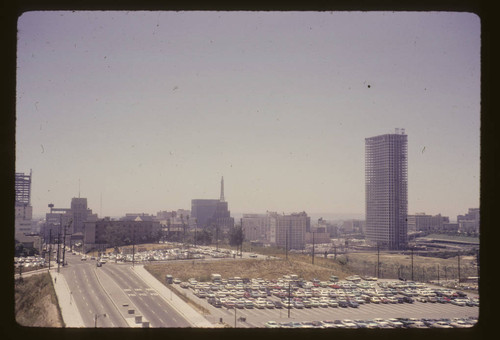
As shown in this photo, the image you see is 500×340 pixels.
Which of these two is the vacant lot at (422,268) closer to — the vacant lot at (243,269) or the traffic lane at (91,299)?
the vacant lot at (243,269)

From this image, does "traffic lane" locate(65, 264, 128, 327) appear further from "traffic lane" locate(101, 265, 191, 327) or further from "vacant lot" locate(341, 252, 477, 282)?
"vacant lot" locate(341, 252, 477, 282)

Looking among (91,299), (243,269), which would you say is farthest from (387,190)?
(91,299)

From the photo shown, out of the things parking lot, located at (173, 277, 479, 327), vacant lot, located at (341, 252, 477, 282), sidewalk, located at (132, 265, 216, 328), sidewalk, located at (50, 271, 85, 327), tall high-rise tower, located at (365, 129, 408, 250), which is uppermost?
tall high-rise tower, located at (365, 129, 408, 250)

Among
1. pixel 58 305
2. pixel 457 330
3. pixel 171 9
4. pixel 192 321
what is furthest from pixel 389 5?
pixel 58 305

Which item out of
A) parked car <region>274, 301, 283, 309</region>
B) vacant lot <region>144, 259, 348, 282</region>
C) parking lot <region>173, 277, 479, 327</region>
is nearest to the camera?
parking lot <region>173, 277, 479, 327</region>

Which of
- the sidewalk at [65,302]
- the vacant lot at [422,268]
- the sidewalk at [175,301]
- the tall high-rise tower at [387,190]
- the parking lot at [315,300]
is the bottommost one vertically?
the vacant lot at [422,268]

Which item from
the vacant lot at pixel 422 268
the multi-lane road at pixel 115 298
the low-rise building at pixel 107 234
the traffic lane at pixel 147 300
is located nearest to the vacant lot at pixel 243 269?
the traffic lane at pixel 147 300

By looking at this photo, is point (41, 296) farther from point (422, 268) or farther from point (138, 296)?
point (422, 268)

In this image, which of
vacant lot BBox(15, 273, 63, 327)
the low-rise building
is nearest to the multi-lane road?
vacant lot BBox(15, 273, 63, 327)

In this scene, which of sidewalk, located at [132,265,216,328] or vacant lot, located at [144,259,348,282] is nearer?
sidewalk, located at [132,265,216,328]
